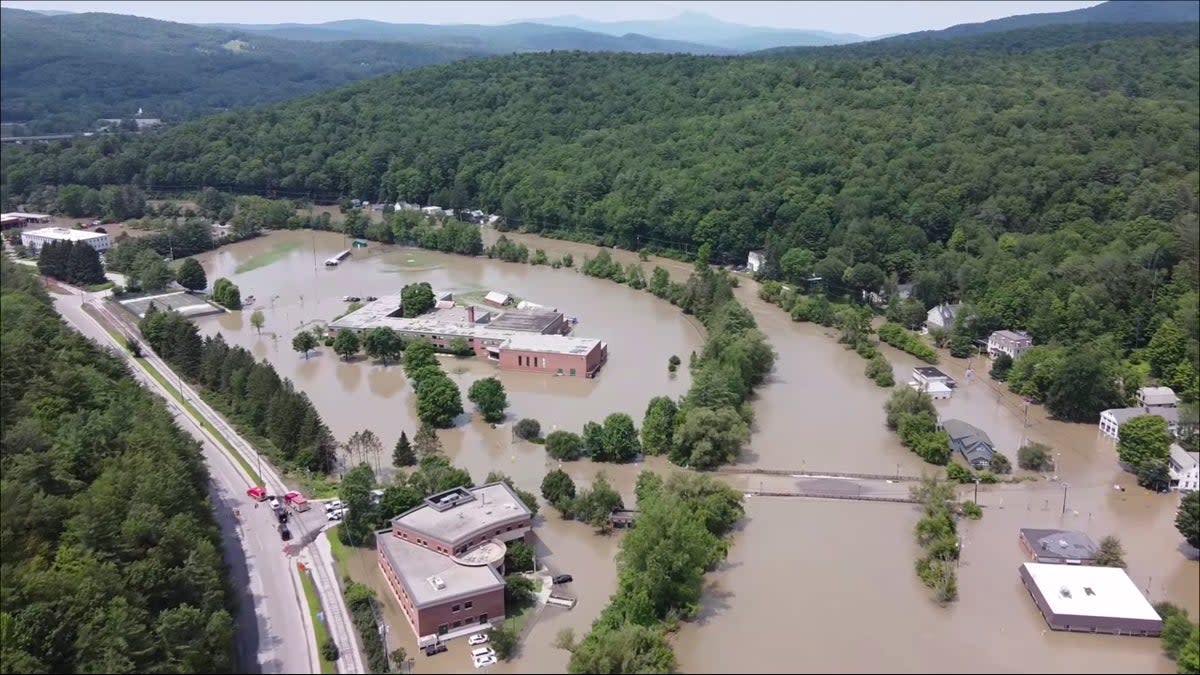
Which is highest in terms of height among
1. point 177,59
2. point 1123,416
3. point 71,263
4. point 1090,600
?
point 177,59

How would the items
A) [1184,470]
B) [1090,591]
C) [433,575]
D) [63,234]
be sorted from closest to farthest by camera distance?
[433,575] → [1090,591] → [1184,470] → [63,234]

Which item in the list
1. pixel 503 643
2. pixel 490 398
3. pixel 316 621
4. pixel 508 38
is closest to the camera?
pixel 503 643

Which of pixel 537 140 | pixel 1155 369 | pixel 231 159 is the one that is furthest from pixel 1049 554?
pixel 231 159

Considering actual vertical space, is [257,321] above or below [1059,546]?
below

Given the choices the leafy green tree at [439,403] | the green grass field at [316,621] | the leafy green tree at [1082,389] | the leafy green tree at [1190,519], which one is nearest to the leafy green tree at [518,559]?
the green grass field at [316,621]

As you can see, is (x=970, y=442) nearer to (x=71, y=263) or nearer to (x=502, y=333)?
(x=502, y=333)

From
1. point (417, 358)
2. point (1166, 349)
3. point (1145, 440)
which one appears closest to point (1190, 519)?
point (1145, 440)

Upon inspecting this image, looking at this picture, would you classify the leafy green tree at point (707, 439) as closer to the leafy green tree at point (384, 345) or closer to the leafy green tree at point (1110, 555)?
the leafy green tree at point (1110, 555)
